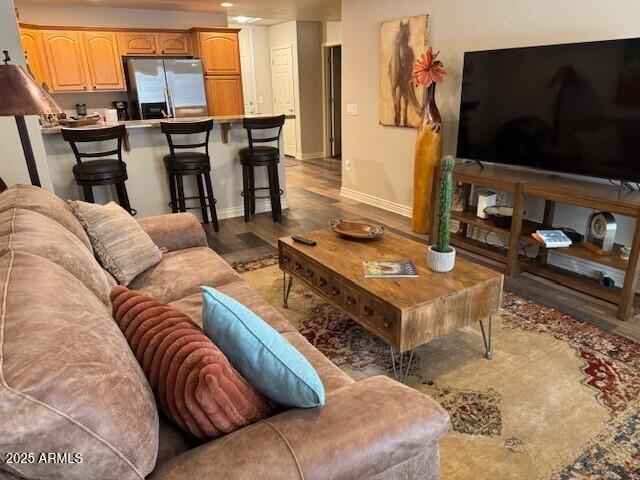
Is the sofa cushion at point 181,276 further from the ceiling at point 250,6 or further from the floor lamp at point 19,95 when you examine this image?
the ceiling at point 250,6

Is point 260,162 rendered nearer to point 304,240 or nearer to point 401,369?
point 304,240

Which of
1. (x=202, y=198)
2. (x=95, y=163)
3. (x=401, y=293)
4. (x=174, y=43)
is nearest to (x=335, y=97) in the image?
(x=174, y=43)

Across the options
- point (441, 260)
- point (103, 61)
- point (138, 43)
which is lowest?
point (441, 260)

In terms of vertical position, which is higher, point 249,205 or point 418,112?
point 418,112

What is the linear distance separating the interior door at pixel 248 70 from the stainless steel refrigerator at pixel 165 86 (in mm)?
1896

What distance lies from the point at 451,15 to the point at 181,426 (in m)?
4.05

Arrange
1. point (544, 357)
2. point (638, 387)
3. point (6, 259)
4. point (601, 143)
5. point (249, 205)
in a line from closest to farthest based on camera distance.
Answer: point (6, 259), point (638, 387), point (544, 357), point (601, 143), point (249, 205)

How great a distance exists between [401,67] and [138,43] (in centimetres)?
421

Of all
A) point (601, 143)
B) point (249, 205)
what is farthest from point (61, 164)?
point (601, 143)

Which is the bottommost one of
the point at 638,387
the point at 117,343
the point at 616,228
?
the point at 638,387

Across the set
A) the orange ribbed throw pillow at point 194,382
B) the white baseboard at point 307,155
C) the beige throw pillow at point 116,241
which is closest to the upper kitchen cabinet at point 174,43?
the white baseboard at point 307,155

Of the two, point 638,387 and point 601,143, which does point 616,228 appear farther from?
point 638,387

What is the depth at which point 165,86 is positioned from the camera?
664 centimetres

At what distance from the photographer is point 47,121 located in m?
4.26
